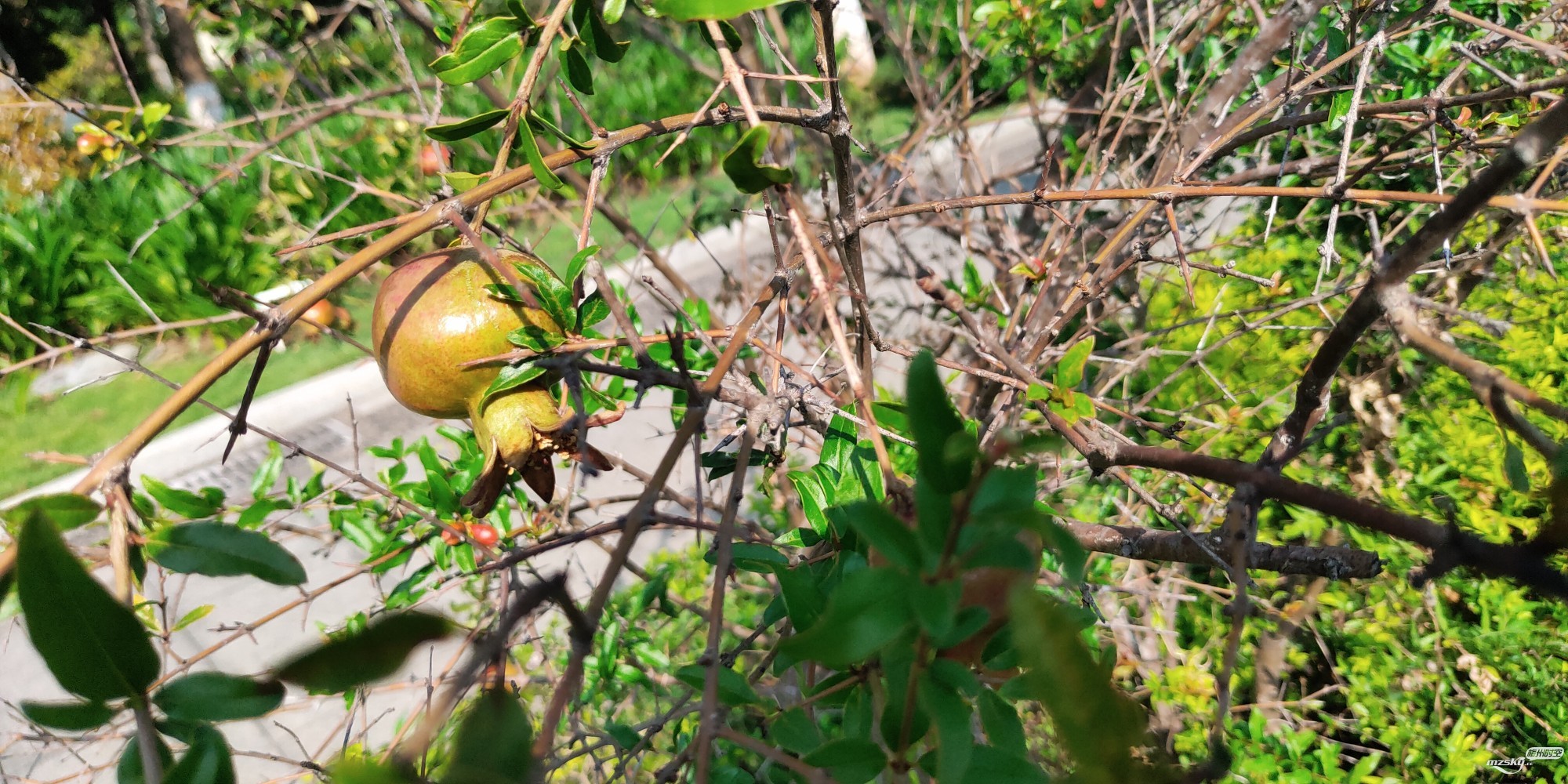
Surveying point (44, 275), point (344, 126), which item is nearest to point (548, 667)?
point (44, 275)

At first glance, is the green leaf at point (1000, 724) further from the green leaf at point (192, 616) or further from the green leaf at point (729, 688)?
the green leaf at point (192, 616)

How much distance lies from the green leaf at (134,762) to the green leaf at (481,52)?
1.67ft

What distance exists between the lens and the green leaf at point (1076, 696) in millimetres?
298

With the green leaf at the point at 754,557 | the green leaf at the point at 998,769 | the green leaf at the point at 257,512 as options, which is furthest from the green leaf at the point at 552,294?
the green leaf at the point at 257,512

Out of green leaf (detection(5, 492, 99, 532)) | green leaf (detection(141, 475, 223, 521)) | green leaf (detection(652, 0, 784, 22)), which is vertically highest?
green leaf (detection(652, 0, 784, 22))

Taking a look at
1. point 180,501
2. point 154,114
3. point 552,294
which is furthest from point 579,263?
point 154,114

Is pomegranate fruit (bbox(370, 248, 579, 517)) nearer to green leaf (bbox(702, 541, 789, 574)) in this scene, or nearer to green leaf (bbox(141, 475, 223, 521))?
green leaf (bbox(702, 541, 789, 574))

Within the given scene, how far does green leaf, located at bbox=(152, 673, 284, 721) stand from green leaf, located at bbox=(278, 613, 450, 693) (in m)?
0.05

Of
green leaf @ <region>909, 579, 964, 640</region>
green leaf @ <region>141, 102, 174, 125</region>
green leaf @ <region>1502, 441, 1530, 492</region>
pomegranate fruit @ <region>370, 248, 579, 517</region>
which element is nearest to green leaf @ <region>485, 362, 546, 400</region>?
pomegranate fruit @ <region>370, 248, 579, 517</region>

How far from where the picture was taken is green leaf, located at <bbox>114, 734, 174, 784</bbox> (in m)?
0.40

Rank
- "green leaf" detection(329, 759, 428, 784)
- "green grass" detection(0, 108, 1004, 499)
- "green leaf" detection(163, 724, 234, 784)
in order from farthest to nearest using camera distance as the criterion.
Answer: "green grass" detection(0, 108, 1004, 499)
"green leaf" detection(163, 724, 234, 784)
"green leaf" detection(329, 759, 428, 784)

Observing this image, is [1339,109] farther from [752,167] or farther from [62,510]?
[62,510]

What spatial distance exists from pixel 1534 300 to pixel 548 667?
7.17 ft

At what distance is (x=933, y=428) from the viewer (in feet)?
1.33
